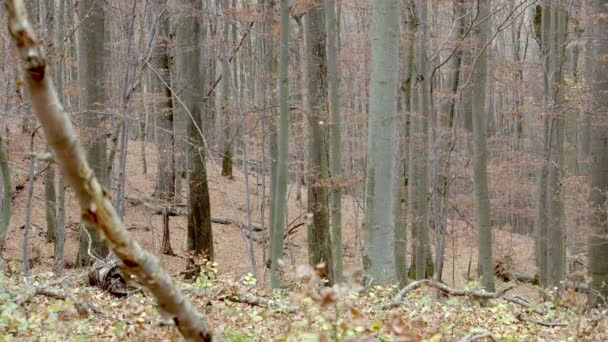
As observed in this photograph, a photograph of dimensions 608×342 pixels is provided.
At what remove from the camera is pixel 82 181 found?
162 cm

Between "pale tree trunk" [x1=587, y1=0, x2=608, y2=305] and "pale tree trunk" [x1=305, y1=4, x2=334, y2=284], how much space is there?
180 inches

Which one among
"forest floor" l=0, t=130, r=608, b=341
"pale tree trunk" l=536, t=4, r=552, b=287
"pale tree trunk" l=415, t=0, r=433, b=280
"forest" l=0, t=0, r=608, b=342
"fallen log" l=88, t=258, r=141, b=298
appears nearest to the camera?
"forest floor" l=0, t=130, r=608, b=341

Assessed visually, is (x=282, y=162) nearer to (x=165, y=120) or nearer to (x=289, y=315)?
(x=289, y=315)

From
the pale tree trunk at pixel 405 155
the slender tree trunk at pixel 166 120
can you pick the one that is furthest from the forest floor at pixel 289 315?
the slender tree trunk at pixel 166 120

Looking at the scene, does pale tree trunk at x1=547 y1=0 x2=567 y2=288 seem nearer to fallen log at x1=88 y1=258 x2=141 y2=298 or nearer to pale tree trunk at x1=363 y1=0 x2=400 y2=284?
pale tree trunk at x1=363 y1=0 x2=400 y2=284

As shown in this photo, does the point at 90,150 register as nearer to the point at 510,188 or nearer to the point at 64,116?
the point at 64,116

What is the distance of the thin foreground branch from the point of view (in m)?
1.45

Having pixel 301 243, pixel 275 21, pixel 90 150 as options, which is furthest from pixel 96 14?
pixel 301 243

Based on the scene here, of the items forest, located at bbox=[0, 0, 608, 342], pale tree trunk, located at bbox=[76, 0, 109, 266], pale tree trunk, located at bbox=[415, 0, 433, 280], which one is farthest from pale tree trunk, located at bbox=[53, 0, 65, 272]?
pale tree trunk, located at bbox=[415, 0, 433, 280]

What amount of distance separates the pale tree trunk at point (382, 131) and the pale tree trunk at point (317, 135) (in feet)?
14.1

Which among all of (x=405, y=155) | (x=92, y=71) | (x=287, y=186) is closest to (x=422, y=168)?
(x=405, y=155)

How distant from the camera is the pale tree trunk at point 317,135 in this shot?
10711 millimetres

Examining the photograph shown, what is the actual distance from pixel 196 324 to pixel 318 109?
8945mm

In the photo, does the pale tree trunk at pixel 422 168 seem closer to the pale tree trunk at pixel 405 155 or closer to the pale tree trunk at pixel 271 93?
the pale tree trunk at pixel 405 155
